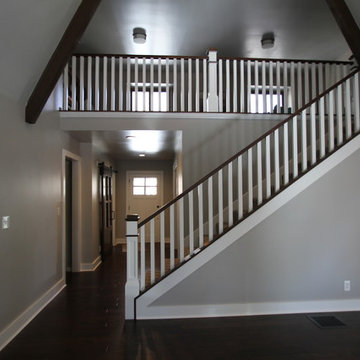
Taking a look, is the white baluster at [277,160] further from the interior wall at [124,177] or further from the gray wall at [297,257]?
the interior wall at [124,177]

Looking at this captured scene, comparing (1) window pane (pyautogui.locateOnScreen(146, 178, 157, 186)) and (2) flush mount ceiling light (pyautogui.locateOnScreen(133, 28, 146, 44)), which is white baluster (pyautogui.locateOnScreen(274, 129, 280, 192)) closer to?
(2) flush mount ceiling light (pyautogui.locateOnScreen(133, 28, 146, 44))

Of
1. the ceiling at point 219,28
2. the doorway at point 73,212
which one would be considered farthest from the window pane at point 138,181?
the ceiling at point 219,28

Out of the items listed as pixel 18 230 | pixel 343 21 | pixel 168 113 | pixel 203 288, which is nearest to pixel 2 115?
pixel 18 230

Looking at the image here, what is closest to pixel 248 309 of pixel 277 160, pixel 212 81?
pixel 277 160

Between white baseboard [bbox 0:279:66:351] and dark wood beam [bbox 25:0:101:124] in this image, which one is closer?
white baseboard [bbox 0:279:66:351]

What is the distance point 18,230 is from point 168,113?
2.49 metres

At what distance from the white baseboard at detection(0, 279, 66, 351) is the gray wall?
1.40m

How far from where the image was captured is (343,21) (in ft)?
11.1

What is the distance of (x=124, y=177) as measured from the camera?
7941mm

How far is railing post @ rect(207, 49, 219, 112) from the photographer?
4309 millimetres

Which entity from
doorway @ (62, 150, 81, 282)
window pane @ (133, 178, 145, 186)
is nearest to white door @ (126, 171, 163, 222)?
window pane @ (133, 178, 145, 186)

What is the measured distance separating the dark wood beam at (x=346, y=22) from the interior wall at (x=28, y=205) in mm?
3649

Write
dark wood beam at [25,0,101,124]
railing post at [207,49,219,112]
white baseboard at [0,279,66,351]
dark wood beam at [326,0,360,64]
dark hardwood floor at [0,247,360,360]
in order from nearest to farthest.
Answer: dark hardwood floor at [0,247,360,360] → white baseboard at [0,279,66,351] → dark wood beam at [25,0,101,124] → dark wood beam at [326,0,360,64] → railing post at [207,49,219,112]

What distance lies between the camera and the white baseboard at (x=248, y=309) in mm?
3135
